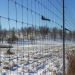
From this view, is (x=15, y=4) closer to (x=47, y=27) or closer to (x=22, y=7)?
(x=22, y=7)

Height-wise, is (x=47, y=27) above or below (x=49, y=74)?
above

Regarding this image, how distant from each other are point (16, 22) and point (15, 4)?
0.36 metres

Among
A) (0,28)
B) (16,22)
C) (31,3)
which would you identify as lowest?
(0,28)

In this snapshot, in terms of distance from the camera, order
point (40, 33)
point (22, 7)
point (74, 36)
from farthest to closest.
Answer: point (74, 36) < point (40, 33) < point (22, 7)

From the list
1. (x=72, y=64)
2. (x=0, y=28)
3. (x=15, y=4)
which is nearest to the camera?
(x=0, y=28)

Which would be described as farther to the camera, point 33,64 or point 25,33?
point 33,64

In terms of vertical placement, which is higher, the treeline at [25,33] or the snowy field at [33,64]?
the treeline at [25,33]

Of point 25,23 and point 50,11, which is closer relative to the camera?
point 25,23

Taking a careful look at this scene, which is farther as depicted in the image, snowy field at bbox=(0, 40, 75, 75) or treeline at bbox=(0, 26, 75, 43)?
snowy field at bbox=(0, 40, 75, 75)

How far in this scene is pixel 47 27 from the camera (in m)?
3.18

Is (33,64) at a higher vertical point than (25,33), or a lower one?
lower

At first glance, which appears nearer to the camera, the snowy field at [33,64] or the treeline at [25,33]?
the treeline at [25,33]

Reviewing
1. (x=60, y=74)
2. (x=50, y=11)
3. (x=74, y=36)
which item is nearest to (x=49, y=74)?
(x=60, y=74)

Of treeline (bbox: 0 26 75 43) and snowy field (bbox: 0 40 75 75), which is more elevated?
treeline (bbox: 0 26 75 43)
